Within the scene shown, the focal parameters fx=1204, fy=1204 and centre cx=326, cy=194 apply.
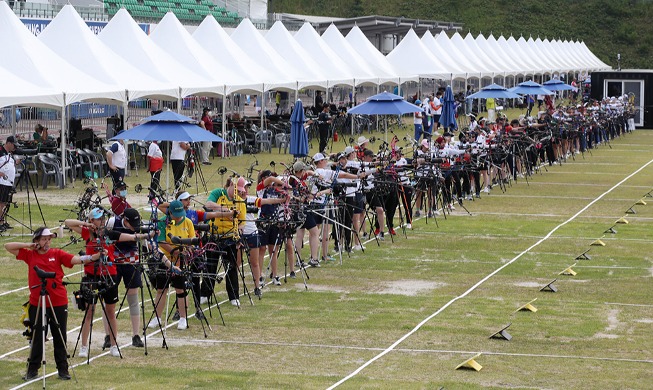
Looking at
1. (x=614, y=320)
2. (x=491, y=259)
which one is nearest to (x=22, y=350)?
(x=614, y=320)

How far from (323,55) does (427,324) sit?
103 ft

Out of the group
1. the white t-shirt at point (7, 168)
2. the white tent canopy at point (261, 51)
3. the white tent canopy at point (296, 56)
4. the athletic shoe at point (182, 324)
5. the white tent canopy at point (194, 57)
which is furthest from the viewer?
the white tent canopy at point (296, 56)

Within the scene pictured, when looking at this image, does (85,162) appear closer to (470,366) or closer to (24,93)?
(24,93)

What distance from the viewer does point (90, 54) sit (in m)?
32.0

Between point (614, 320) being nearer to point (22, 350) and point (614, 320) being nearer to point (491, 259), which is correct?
point (491, 259)

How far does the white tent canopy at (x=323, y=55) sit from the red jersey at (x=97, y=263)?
32.0m

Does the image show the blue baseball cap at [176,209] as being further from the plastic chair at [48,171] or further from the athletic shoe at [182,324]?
the plastic chair at [48,171]

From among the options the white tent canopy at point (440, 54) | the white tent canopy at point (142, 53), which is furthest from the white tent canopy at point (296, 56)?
the white tent canopy at point (440, 54)

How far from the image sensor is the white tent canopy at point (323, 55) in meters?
45.4

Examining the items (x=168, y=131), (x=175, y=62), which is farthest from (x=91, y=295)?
(x=175, y=62)

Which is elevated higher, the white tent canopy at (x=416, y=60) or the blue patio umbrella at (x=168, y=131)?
the white tent canopy at (x=416, y=60)

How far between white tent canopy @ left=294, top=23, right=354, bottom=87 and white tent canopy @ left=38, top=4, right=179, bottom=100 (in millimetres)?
13024

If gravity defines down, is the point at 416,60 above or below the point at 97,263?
above

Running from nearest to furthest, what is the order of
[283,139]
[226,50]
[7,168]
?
[7,168] < [226,50] < [283,139]
